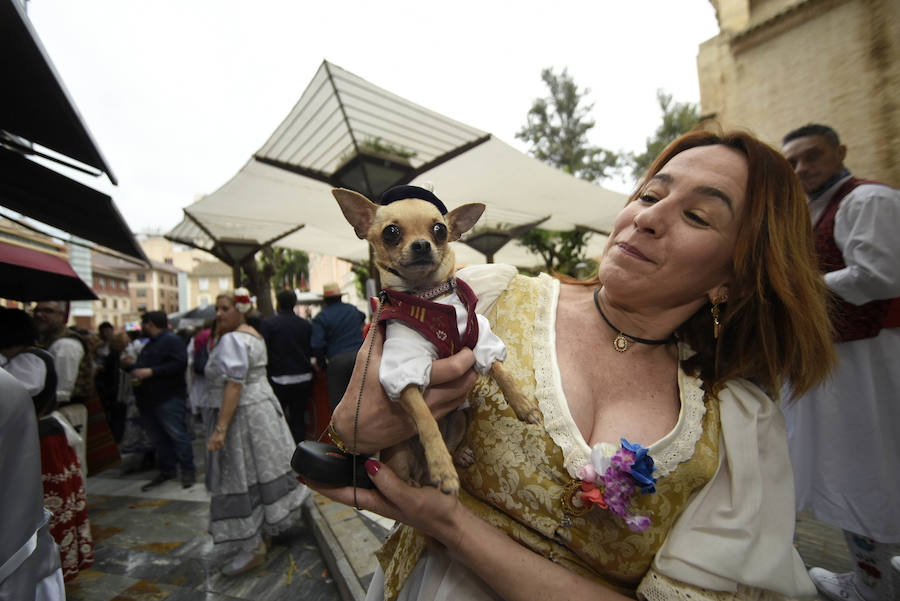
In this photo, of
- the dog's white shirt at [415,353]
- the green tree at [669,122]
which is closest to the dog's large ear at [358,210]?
the dog's white shirt at [415,353]

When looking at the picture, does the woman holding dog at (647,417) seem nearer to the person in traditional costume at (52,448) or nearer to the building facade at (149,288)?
the person in traditional costume at (52,448)

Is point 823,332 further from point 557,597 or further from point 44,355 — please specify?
point 44,355

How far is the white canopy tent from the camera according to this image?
3.98m

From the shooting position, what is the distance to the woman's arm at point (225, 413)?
3314 millimetres

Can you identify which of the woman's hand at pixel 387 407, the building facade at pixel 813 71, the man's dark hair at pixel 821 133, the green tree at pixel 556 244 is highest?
the building facade at pixel 813 71

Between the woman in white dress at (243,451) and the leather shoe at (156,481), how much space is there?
2395mm

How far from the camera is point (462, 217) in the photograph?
1.32 metres

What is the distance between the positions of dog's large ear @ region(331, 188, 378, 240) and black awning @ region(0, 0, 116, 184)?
1429mm

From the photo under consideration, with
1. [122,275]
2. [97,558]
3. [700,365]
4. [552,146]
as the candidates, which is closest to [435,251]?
[700,365]

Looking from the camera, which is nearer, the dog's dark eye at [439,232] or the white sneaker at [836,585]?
the dog's dark eye at [439,232]

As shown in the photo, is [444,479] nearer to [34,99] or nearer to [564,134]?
[34,99]

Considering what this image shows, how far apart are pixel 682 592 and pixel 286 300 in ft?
16.6

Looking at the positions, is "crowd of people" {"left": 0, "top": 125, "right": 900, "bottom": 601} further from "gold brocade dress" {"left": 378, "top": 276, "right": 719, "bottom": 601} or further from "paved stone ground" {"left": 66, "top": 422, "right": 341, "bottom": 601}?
"paved stone ground" {"left": 66, "top": 422, "right": 341, "bottom": 601}

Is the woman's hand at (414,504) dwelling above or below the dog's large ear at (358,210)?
below
